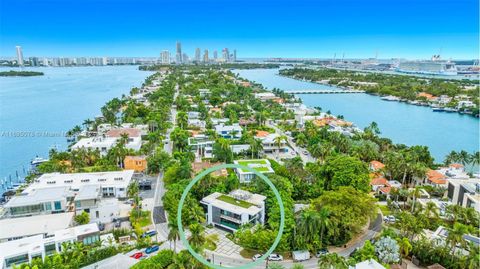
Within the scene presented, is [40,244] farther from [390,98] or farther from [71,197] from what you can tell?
[390,98]

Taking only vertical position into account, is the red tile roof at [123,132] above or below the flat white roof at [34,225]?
above

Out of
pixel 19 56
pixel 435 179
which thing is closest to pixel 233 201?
pixel 435 179

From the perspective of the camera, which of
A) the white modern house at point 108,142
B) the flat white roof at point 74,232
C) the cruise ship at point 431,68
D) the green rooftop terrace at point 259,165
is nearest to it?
the flat white roof at point 74,232

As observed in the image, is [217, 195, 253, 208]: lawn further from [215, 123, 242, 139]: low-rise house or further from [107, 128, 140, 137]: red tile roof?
[107, 128, 140, 137]: red tile roof

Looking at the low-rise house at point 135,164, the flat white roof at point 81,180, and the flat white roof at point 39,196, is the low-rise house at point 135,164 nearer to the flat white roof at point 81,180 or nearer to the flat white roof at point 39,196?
the flat white roof at point 81,180

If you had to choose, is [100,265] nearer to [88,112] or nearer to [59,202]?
[59,202]

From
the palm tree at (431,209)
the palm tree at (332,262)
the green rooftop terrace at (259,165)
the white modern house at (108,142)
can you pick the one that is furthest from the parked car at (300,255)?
the white modern house at (108,142)

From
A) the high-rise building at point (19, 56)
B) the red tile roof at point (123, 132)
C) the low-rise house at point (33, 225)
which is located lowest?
the low-rise house at point (33, 225)
